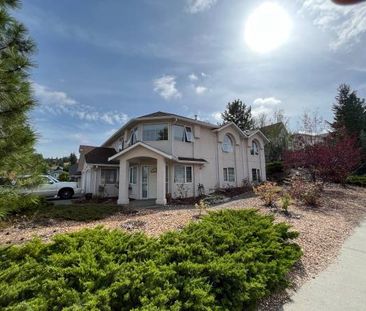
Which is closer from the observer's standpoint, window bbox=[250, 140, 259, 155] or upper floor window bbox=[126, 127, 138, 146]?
upper floor window bbox=[126, 127, 138, 146]

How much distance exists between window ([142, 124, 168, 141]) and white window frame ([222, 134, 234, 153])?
20.2ft

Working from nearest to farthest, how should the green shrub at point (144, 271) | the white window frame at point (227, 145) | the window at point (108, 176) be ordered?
the green shrub at point (144, 271), the white window frame at point (227, 145), the window at point (108, 176)

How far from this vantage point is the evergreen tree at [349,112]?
109ft

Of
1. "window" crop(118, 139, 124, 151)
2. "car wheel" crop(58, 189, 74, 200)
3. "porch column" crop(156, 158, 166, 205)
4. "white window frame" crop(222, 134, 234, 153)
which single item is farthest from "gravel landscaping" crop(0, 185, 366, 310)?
"car wheel" crop(58, 189, 74, 200)

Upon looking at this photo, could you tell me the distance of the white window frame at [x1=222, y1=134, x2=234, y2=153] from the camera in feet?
70.3

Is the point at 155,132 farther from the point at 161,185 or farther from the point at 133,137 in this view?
the point at 161,185

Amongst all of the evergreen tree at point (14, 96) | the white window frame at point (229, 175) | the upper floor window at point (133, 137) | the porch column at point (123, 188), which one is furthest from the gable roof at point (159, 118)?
the evergreen tree at point (14, 96)

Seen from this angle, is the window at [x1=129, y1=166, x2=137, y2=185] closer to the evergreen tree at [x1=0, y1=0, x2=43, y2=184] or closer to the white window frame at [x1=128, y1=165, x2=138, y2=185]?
the white window frame at [x1=128, y1=165, x2=138, y2=185]

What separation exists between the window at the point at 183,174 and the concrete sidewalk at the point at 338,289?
12.3m

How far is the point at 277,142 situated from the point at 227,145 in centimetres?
1519

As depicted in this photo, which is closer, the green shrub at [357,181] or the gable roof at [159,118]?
the gable roof at [159,118]

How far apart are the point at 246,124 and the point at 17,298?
38933 mm

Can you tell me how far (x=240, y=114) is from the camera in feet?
129

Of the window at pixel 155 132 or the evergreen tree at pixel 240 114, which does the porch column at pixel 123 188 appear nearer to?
the window at pixel 155 132
